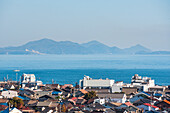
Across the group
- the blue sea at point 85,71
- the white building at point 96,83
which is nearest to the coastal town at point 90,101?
the white building at point 96,83

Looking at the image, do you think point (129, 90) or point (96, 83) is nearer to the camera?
point (129, 90)

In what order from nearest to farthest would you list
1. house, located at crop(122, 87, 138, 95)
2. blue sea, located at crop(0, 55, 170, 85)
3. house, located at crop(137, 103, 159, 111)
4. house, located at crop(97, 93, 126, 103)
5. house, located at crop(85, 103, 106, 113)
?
house, located at crop(85, 103, 106, 113), house, located at crop(137, 103, 159, 111), house, located at crop(97, 93, 126, 103), house, located at crop(122, 87, 138, 95), blue sea, located at crop(0, 55, 170, 85)

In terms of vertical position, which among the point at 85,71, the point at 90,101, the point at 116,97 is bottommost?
the point at 90,101

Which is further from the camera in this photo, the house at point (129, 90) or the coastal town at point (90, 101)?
the house at point (129, 90)

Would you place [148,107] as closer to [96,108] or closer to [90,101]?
[96,108]

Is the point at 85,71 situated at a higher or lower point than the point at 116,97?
higher

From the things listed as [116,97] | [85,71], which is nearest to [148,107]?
[116,97]

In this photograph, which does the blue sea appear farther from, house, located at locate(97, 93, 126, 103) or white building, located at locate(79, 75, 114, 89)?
house, located at locate(97, 93, 126, 103)

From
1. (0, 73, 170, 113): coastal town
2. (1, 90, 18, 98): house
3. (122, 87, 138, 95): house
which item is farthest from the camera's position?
(122, 87, 138, 95): house

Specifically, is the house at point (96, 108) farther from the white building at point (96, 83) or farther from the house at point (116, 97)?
the white building at point (96, 83)

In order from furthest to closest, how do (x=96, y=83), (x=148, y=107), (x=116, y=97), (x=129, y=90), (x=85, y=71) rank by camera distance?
(x=85, y=71)
(x=96, y=83)
(x=129, y=90)
(x=116, y=97)
(x=148, y=107)

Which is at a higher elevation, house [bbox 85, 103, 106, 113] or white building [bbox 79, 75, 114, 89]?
white building [bbox 79, 75, 114, 89]

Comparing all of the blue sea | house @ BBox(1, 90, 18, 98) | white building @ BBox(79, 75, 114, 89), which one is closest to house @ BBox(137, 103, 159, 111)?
house @ BBox(1, 90, 18, 98)

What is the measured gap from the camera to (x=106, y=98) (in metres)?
20.7
